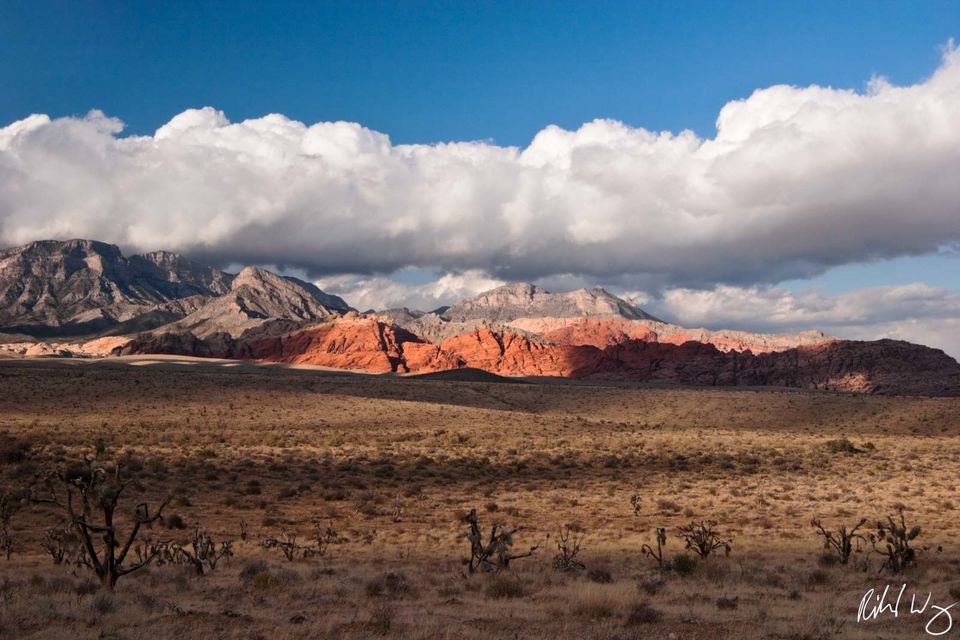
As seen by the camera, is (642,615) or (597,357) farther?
(597,357)

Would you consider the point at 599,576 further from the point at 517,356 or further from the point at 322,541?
the point at 517,356

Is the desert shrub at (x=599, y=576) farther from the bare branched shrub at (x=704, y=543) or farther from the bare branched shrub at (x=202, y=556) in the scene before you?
the bare branched shrub at (x=202, y=556)

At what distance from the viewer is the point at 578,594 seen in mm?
13000

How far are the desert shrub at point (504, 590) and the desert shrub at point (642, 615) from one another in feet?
7.46

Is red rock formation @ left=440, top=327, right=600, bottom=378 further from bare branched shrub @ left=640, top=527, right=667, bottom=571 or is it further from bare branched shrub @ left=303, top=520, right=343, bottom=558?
bare branched shrub @ left=640, top=527, right=667, bottom=571

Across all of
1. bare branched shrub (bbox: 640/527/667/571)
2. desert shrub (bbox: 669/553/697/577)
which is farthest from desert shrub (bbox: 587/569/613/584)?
desert shrub (bbox: 669/553/697/577)

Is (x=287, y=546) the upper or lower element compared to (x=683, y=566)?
lower

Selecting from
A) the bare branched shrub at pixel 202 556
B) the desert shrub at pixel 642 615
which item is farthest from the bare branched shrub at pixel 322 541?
the desert shrub at pixel 642 615

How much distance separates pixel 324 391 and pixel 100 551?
63144mm
